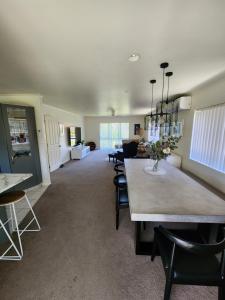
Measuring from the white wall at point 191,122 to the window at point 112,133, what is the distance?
5.97 meters

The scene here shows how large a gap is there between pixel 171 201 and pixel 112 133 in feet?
29.5

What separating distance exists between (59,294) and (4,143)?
9.94 ft

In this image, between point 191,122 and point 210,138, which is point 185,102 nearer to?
point 191,122


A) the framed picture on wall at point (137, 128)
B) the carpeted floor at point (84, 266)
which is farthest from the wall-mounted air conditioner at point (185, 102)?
the framed picture on wall at point (137, 128)

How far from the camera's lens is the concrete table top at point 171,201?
4.14 ft

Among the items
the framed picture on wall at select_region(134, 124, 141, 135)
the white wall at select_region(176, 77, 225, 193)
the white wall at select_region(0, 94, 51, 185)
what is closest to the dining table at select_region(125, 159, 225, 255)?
the white wall at select_region(176, 77, 225, 193)

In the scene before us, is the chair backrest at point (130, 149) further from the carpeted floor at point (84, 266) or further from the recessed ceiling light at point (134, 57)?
the recessed ceiling light at point (134, 57)

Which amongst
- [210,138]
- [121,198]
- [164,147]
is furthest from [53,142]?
[210,138]

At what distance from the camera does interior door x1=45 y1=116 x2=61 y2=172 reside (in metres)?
4.75

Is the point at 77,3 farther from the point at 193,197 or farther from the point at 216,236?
the point at 216,236

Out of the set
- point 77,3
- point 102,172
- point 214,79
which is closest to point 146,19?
point 77,3

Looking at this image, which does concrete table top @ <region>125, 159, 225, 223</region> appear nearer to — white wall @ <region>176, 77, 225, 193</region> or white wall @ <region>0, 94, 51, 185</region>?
white wall @ <region>176, 77, 225, 193</region>

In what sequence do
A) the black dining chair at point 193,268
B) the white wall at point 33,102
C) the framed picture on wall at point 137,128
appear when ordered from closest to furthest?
the black dining chair at point 193,268 → the white wall at point 33,102 → the framed picture on wall at point 137,128

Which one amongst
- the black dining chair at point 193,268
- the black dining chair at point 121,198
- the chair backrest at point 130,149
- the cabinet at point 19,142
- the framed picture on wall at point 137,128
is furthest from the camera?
the framed picture on wall at point 137,128
